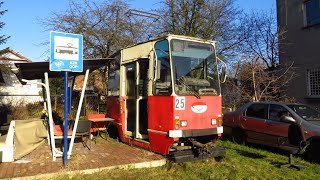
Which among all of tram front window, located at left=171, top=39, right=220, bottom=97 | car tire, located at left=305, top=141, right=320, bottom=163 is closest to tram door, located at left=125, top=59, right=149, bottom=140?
tram front window, located at left=171, top=39, right=220, bottom=97

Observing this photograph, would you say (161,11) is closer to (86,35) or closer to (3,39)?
(86,35)

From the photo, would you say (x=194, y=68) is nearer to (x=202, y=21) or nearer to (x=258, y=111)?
(x=258, y=111)

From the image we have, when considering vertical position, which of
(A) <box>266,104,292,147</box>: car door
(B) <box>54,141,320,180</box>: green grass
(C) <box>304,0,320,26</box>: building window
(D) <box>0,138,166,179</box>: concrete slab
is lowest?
(B) <box>54,141,320,180</box>: green grass

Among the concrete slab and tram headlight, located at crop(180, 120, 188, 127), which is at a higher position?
tram headlight, located at crop(180, 120, 188, 127)

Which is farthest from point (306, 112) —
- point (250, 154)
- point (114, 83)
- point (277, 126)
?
point (114, 83)

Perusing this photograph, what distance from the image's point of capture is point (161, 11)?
20.1 m

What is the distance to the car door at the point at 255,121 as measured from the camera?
10331mm

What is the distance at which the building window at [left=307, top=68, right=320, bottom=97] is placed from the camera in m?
16.6

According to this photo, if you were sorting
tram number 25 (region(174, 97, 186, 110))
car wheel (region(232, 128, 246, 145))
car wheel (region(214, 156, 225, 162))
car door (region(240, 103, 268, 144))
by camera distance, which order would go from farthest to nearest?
car wheel (region(232, 128, 246, 145)) < car door (region(240, 103, 268, 144)) < car wheel (region(214, 156, 225, 162)) < tram number 25 (region(174, 97, 186, 110))

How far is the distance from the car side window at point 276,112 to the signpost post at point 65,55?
6.02 m

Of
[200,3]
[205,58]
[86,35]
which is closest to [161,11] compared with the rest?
[200,3]

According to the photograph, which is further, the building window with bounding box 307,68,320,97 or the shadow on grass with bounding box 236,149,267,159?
the building window with bounding box 307,68,320,97

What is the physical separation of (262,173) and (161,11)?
14.3m

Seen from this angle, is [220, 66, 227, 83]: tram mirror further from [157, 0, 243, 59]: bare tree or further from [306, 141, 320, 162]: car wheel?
[157, 0, 243, 59]: bare tree
